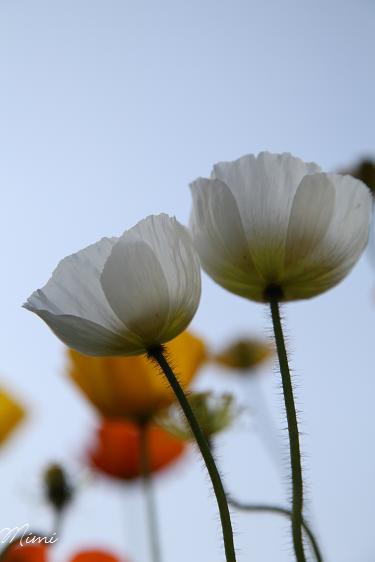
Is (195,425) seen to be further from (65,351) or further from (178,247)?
(65,351)

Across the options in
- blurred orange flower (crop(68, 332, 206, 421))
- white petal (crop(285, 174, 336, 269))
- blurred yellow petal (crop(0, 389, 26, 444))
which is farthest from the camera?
blurred yellow petal (crop(0, 389, 26, 444))

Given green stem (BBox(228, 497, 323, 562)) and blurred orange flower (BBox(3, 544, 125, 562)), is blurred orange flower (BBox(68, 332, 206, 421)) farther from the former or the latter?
green stem (BBox(228, 497, 323, 562))

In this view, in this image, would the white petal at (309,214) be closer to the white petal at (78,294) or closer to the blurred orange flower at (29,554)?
the white petal at (78,294)

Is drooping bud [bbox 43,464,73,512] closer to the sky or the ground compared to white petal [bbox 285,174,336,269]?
closer to the sky

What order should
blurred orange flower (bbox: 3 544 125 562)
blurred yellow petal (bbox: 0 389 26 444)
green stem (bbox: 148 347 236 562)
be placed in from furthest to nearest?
blurred yellow petal (bbox: 0 389 26 444), blurred orange flower (bbox: 3 544 125 562), green stem (bbox: 148 347 236 562)

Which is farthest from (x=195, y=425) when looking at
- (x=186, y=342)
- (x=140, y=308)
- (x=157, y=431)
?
(x=157, y=431)

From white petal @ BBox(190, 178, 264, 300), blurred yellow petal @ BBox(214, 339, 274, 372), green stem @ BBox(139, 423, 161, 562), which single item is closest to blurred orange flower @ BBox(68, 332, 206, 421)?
green stem @ BBox(139, 423, 161, 562)

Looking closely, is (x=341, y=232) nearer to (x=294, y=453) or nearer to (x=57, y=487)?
(x=294, y=453)

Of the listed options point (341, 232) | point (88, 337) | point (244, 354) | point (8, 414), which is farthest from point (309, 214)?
point (244, 354)
